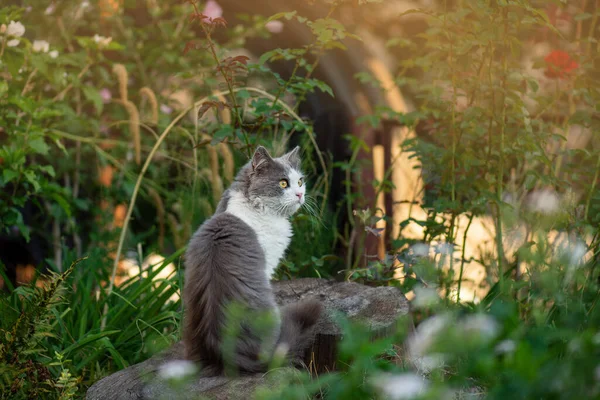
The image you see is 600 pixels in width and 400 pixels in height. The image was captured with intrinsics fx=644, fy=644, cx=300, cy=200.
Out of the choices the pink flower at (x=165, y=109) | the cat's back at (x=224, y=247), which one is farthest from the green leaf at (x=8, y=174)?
the pink flower at (x=165, y=109)

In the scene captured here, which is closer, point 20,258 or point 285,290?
point 285,290

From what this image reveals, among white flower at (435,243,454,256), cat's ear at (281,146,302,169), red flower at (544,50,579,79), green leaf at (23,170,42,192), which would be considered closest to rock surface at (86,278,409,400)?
white flower at (435,243,454,256)

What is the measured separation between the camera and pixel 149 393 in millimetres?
2285

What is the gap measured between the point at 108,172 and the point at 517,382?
417cm

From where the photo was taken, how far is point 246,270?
242 cm

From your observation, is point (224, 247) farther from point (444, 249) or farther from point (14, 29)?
point (14, 29)

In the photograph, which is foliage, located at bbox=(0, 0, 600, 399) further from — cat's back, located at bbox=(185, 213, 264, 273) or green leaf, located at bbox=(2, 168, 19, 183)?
cat's back, located at bbox=(185, 213, 264, 273)

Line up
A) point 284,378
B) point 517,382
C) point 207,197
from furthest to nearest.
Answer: point 207,197 < point 284,378 < point 517,382

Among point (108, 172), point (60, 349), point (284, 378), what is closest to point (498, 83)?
point (284, 378)

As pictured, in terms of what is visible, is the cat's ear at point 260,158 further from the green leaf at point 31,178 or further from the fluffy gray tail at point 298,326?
the green leaf at point 31,178

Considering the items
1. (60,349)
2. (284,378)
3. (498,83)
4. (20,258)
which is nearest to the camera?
(284,378)

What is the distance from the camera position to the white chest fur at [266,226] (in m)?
2.69

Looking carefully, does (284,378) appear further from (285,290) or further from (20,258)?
(20,258)

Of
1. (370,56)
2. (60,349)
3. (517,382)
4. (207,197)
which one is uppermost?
(370,56)
